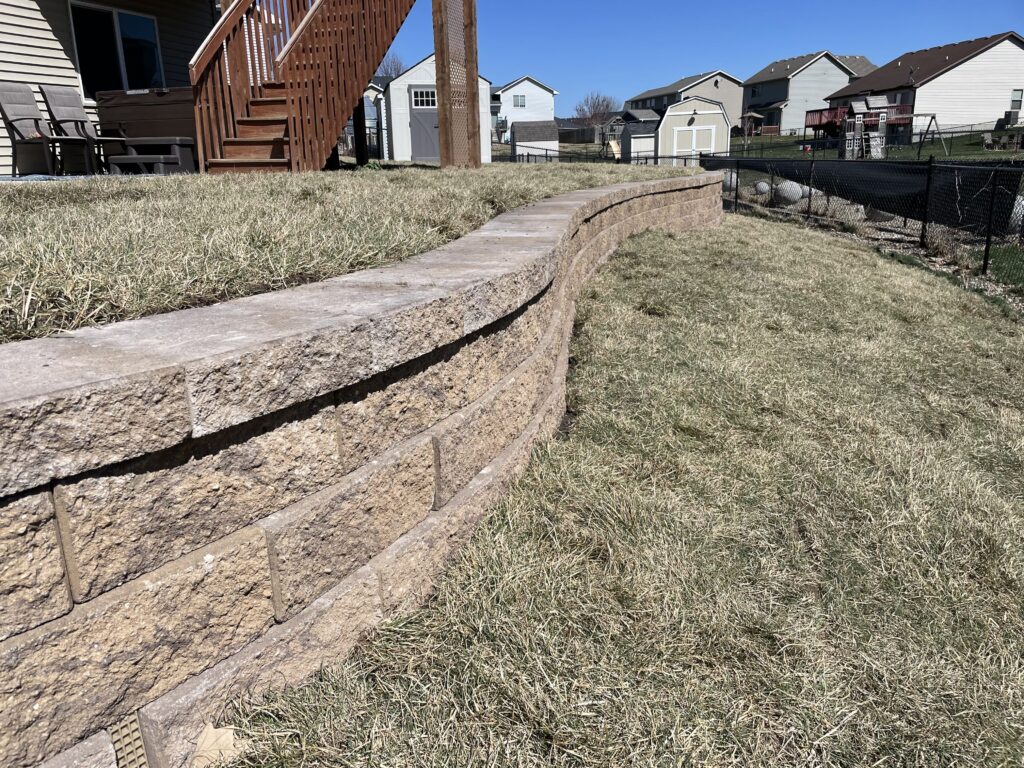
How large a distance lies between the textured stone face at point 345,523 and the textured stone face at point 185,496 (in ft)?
0.17

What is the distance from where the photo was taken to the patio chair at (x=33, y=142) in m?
8.28

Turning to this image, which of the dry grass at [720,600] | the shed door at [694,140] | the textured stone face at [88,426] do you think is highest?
the shed door at [694,140]

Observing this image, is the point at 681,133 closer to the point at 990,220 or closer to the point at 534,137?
the point at 534,137

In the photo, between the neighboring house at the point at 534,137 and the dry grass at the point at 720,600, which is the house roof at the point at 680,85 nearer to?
the neighboring house at the point at 534,137

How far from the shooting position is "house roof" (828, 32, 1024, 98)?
150ft

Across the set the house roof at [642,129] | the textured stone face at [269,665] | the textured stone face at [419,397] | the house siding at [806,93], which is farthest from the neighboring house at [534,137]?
the house siding at [806,93]

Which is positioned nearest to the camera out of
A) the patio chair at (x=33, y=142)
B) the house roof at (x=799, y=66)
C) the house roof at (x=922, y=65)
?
the patio chair at (x=33, y=142)

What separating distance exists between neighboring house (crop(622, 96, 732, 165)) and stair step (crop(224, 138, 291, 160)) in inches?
943

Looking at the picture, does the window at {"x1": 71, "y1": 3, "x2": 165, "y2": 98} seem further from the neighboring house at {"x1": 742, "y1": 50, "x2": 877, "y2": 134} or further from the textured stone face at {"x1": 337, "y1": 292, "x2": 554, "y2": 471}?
the neighboring house at {"x1": 742, "y1": 50, "x2": 877, "y2": 134}

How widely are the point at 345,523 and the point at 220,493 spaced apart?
37cm

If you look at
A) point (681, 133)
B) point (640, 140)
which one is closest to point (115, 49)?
point (640, 140)

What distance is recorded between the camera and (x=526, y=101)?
55.1 meters

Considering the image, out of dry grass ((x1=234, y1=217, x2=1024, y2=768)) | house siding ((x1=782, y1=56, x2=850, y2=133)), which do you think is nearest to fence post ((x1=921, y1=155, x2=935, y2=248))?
dry grass ((x1=234, y1=217, x2=1024, y2=768))

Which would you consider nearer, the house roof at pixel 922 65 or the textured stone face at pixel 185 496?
the textured stone face at pixel 185 496
